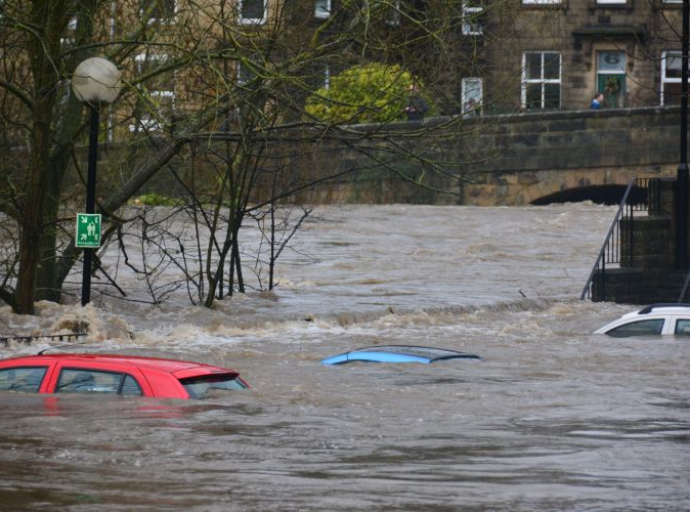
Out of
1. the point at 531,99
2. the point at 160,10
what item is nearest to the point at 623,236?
the point at 531,99

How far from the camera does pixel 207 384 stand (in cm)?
1234

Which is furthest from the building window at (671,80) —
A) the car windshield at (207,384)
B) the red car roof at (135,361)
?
the red car roof at (135,361)

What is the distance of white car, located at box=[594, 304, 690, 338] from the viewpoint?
18.2 meters

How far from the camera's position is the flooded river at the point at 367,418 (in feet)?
32.2

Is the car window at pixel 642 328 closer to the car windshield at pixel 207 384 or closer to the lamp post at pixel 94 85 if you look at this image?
the lamp post at pixel 94 85

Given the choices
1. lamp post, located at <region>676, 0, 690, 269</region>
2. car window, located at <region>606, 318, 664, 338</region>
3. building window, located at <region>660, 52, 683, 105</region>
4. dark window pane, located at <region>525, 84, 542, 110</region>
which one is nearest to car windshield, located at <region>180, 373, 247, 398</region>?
car window, located at <region>606, 318, 664, 338</region>

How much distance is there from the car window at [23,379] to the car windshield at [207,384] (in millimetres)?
1255

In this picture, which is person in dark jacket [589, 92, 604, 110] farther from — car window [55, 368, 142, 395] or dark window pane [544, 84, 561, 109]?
car window [55, 368, 142, 395]

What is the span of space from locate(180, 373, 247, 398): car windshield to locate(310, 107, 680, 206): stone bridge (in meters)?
31.0

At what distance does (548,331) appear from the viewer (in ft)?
74.8

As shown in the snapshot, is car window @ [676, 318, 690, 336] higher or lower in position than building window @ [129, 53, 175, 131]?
lower

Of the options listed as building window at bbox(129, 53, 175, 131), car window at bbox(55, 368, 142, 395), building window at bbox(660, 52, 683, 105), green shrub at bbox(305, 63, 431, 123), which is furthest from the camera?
building window at bbox(660, 52, 683, 105)

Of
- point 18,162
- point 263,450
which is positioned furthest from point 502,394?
point 18,162

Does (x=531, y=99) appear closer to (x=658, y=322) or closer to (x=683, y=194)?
(x=683, y=194)
